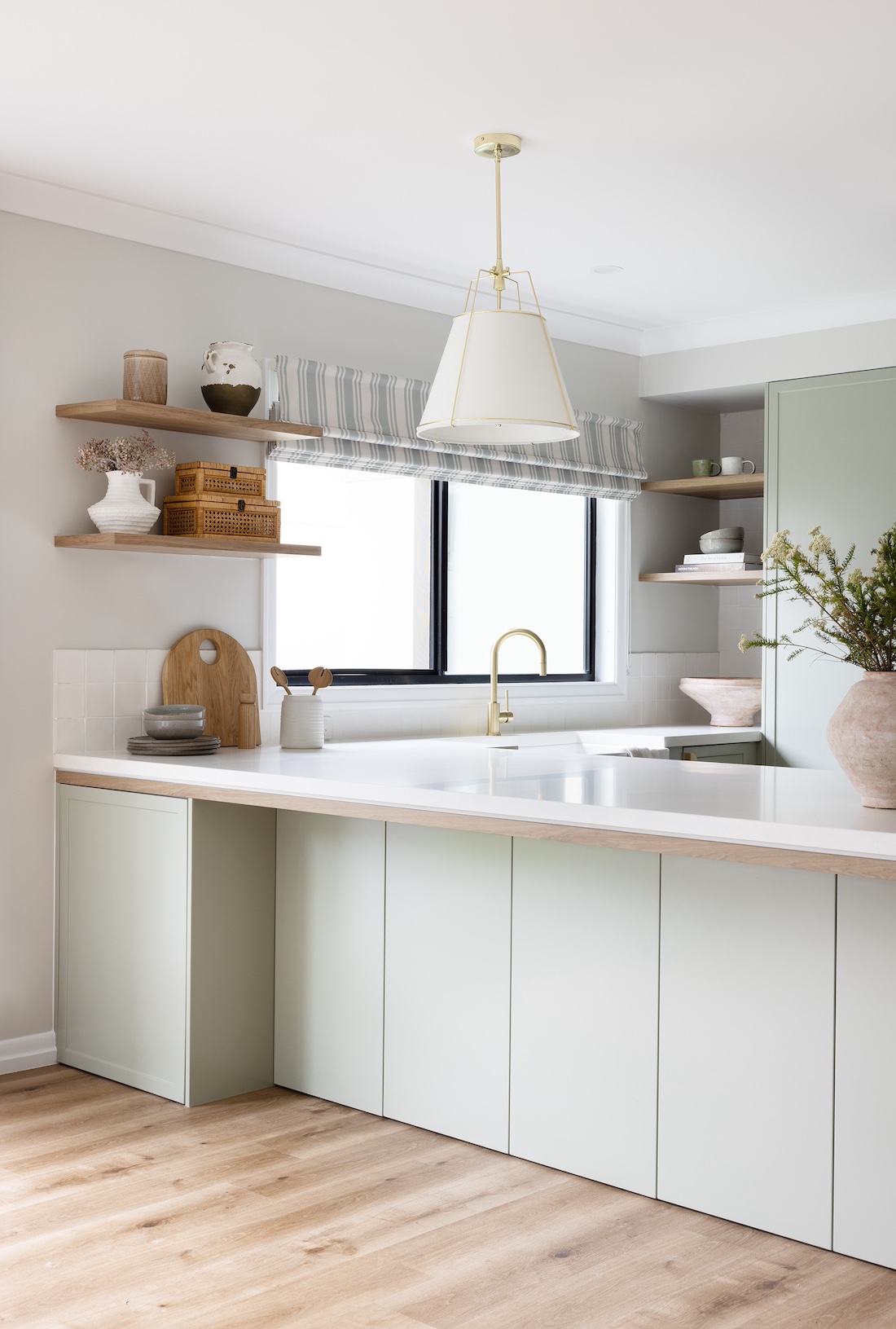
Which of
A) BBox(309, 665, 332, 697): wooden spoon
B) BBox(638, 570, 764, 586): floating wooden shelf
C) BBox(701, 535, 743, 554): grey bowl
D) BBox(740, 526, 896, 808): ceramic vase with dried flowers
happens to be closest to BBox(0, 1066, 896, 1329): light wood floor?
BBox(740, 526, 896, 808): ceramic vase with dried flowers

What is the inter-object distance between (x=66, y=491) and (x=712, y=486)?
8.89ft

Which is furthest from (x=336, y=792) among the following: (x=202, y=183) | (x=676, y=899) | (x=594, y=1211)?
(x=202, y=183)

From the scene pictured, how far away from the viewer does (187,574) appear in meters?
4.05

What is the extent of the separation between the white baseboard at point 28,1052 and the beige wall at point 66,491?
0.02 m

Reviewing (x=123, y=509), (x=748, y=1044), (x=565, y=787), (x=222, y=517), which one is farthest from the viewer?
(x=222, y=517)

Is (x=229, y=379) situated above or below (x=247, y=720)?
above

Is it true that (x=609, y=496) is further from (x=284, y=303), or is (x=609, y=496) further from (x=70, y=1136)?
Result: (x=70, y=1136)

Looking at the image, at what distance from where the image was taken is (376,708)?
4562mm

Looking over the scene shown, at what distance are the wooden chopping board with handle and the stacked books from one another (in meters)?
2.12

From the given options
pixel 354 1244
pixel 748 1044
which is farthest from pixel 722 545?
pixel 354 1244

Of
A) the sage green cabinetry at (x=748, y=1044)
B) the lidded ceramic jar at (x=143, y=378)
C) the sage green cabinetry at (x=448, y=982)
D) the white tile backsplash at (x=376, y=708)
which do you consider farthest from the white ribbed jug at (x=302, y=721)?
the sage green cabinetry at (x=748, y=1044)

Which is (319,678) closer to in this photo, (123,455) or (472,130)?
(123,455)

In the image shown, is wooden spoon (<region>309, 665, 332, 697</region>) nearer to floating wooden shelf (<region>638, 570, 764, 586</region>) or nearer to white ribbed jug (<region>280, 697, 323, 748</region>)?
white ribbed jug (<region>280, 697, 323, 748</region>)

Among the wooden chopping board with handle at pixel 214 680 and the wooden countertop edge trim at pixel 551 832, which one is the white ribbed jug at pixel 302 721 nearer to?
the wooden chopping board with handle at pixel 214 680
